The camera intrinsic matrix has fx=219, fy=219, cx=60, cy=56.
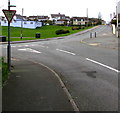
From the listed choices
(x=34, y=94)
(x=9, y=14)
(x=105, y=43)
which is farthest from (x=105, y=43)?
(x=34, y=94)

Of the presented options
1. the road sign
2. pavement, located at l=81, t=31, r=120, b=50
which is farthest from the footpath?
the road sign

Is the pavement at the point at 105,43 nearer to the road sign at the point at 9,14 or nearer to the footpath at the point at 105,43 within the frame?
the footpath at the point at 105,43

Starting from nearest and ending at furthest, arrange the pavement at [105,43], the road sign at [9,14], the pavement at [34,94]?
the pavement at [34,94], the road sign at [9,14], the pavement at [105,43]

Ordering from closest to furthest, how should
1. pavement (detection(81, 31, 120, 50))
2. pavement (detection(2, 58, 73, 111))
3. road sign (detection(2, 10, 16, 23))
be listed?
pavement (detection(2, 58, 73, 111))
road sign (detection(2, 10, 16, 23))
pavement (detection(81, 31, 120, 50))

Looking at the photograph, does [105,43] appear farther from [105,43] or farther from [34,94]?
[34,94]

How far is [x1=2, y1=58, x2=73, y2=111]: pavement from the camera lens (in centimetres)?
553

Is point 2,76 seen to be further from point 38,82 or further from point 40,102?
point 40,102

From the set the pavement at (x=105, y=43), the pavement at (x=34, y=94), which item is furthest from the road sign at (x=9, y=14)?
the pavement at (x=105, y=43)

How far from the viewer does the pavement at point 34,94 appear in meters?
5.53

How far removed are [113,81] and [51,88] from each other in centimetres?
267

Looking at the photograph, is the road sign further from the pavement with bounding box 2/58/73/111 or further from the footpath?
the footpath

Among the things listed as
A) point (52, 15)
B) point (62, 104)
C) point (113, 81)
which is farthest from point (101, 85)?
point (52, 15)

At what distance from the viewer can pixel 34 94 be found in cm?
660

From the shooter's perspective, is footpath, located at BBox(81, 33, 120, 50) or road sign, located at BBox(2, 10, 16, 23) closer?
road sign, located at BBox(2, 10, 16, 23)
